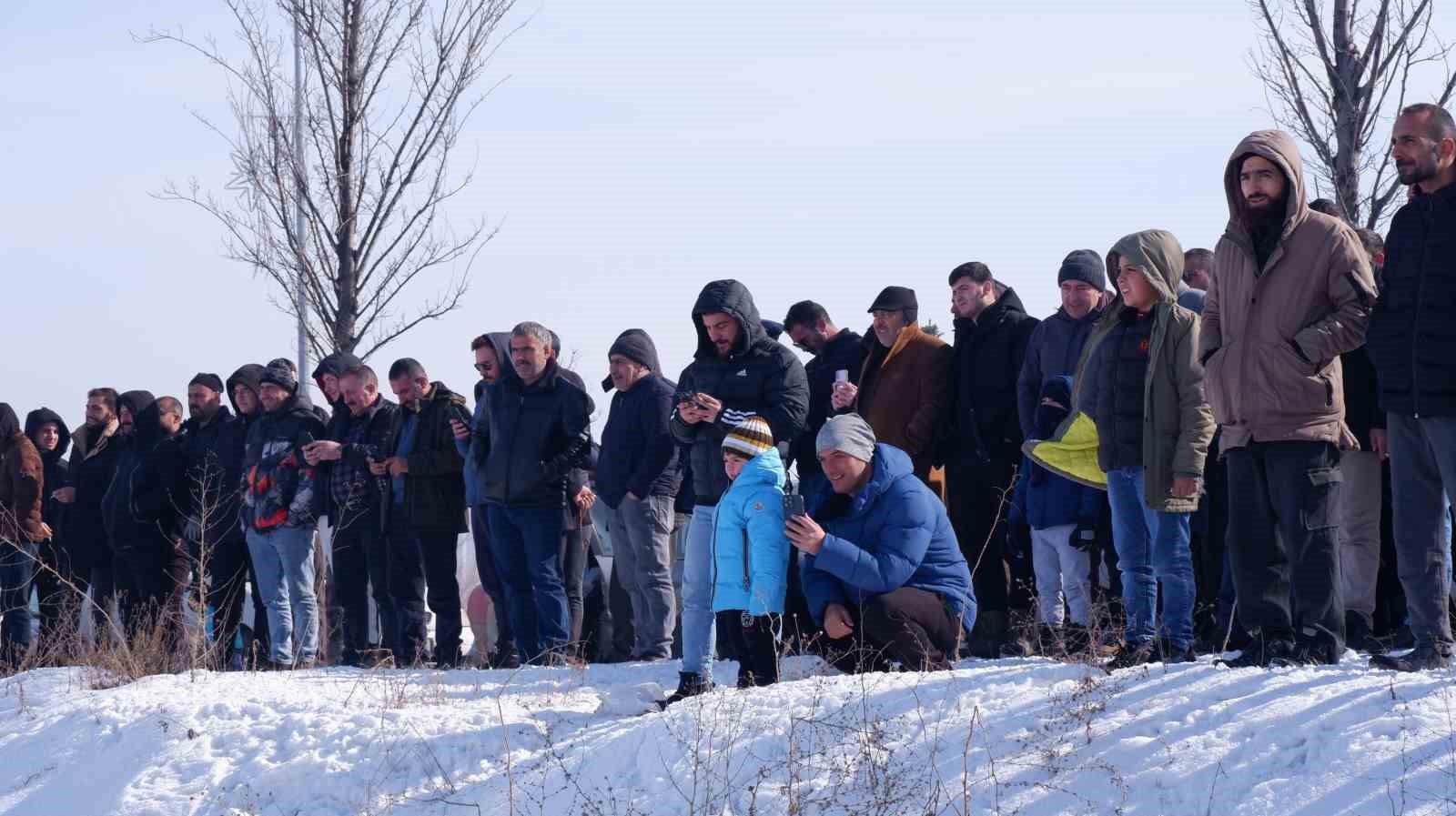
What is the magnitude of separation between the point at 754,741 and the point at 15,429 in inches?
385

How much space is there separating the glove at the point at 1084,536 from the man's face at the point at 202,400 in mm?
7091

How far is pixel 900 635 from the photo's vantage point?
8367mm

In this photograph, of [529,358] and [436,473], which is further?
[436,473]

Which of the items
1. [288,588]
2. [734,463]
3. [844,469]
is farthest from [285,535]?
[844,469]

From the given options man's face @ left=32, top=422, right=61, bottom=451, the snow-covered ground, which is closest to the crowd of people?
the snow-covered ground

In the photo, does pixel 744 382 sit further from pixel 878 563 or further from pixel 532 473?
pixel 532 473

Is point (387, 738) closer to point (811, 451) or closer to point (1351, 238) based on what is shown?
point (811, 451)

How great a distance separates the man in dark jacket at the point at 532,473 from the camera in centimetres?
1127

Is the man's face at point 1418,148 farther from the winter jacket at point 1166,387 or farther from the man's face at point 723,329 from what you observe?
the man's face at point 723,329

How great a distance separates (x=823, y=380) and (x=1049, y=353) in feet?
6.20

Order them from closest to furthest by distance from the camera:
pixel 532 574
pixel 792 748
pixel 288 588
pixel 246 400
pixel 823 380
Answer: pixel 792 748
pixel 532 574
pixel 823 380
pixel 288 588
pixel 246 400

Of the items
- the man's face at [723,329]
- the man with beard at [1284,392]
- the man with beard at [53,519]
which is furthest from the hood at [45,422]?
the man with beard at [1284,392]

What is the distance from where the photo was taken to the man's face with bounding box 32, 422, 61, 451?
15742 mm

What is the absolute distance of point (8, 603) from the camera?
49.9ft
